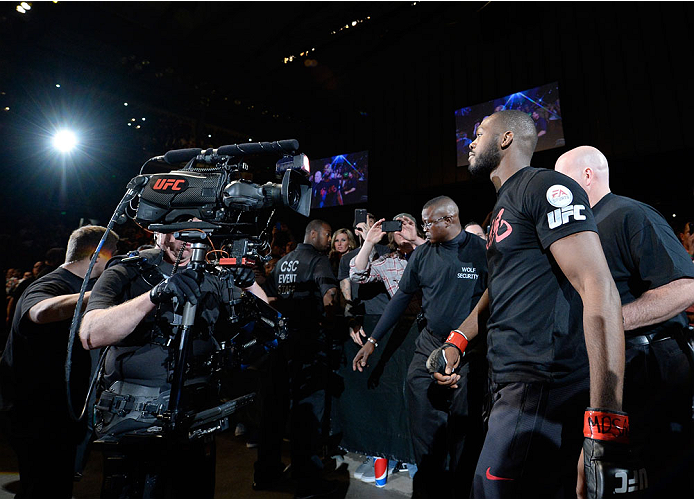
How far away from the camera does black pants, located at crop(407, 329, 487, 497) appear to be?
2371mm

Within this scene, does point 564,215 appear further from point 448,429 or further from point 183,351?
point 448,429

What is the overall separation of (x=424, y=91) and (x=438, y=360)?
8431 millimetres

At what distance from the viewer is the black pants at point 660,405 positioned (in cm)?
164

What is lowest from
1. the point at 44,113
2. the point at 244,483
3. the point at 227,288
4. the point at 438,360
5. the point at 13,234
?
the point at 244,483

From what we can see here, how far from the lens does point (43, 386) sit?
2.34 meters

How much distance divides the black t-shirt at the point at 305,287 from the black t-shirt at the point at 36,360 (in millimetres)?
1673

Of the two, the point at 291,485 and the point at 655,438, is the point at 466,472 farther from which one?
the point at 291,485

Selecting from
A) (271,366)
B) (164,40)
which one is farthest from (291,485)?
(164,40)

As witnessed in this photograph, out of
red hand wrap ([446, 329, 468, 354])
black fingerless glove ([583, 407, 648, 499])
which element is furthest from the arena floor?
black fingerless glove ([583, 407, 648, 499])

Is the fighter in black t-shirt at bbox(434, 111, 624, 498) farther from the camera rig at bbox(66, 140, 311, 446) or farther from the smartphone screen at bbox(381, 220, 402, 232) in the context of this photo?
the smartphone screen at bbox(381, 220, 402, 232)

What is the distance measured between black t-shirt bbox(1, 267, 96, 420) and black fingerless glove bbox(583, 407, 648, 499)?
9.04 ft

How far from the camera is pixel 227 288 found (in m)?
1.50

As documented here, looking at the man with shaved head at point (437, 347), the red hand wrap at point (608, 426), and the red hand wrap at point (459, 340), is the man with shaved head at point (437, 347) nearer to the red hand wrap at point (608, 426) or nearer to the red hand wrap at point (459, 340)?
the red hand wrap at point (459, 340)

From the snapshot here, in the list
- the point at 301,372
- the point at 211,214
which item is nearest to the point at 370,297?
the point at 301,372
